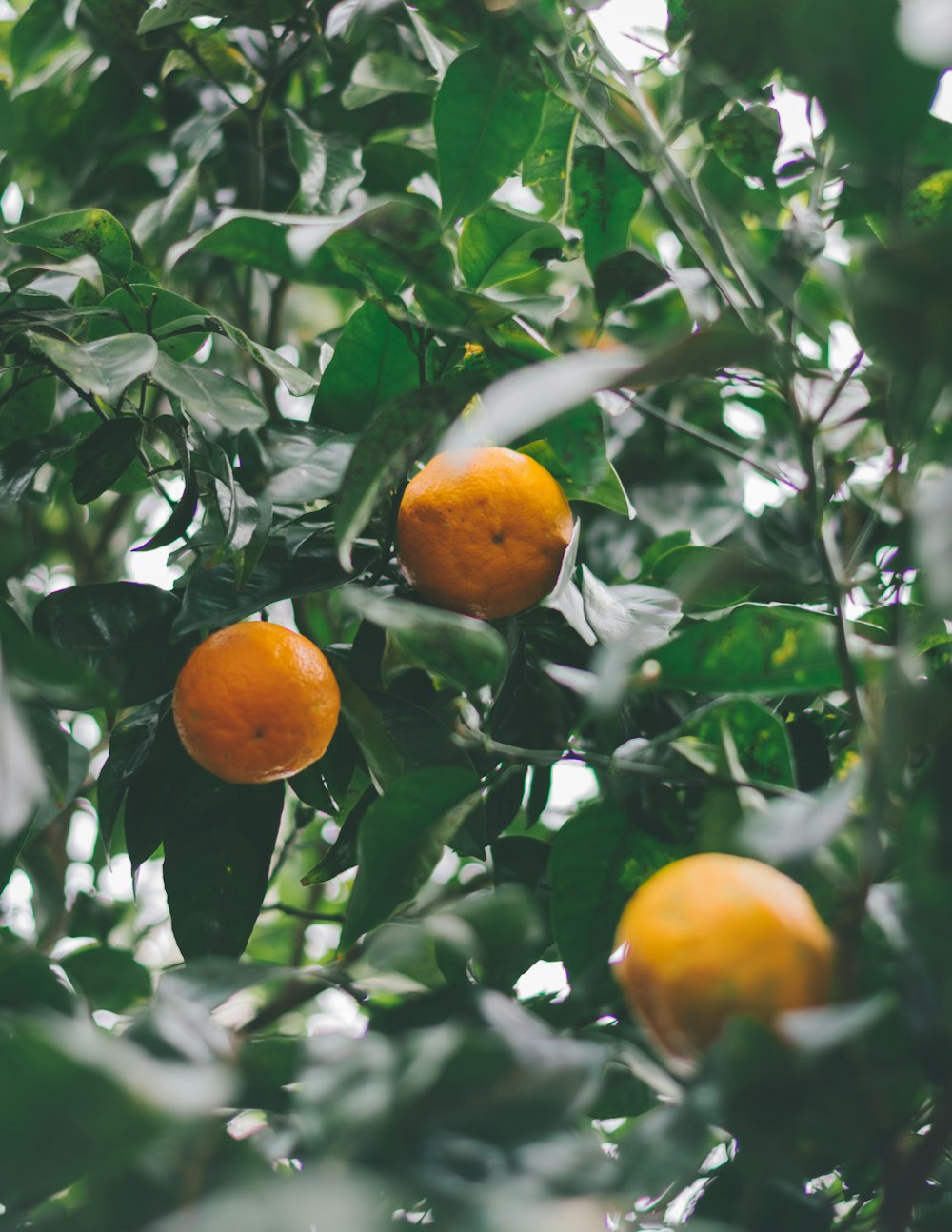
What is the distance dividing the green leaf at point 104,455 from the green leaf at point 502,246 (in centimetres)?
30

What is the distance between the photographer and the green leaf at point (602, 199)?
853 mm

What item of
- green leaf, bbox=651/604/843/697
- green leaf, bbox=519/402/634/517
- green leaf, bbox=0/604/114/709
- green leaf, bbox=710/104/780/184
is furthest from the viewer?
green leaf, bbox=710/104/780/184

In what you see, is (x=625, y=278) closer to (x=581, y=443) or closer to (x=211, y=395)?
(x=581, y=443)

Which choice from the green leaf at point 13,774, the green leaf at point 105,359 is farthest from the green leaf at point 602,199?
the green leaf at point 13,774

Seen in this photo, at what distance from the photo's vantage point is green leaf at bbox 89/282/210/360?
870mm

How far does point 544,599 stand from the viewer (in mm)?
841

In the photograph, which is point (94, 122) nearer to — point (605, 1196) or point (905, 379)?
point (905, 379)

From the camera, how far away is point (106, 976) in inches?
37.6

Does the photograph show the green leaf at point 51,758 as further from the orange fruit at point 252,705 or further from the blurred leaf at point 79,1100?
the blurred leaf at point 79,1100

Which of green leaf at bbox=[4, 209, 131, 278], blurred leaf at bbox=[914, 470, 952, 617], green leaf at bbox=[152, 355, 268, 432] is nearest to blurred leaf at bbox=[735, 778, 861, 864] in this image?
blurred leaf at bbox=[914, 470, 952, 617]

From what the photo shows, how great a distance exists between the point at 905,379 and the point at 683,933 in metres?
0.28

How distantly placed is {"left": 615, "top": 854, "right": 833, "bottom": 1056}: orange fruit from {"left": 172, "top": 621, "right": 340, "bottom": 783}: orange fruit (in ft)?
0.97

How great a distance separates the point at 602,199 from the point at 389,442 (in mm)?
315

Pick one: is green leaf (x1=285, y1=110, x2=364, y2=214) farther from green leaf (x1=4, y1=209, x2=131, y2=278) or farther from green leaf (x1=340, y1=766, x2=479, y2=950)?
green leaf (x1=340, y1=766, x2=479, y2=950)
